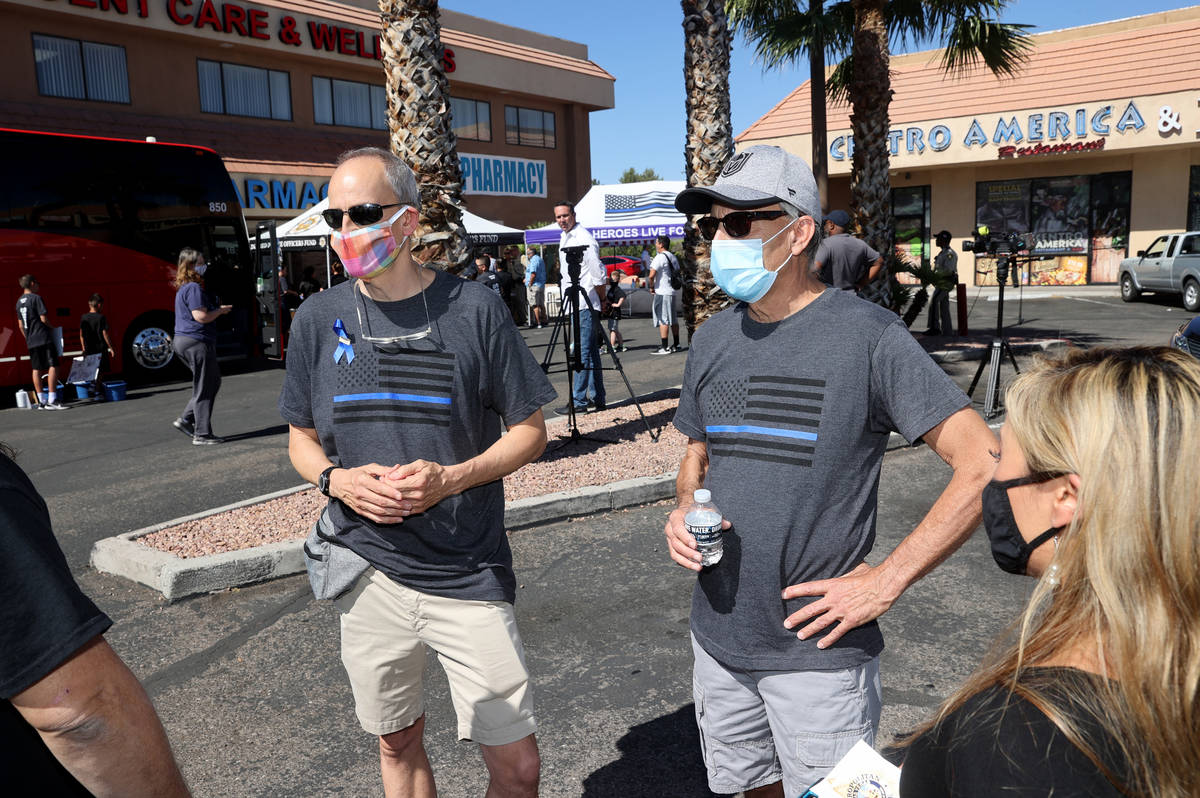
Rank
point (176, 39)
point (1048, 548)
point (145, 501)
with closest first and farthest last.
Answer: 1. point (1048, 548)
2. point (145, 501)
3. point (176, 39)

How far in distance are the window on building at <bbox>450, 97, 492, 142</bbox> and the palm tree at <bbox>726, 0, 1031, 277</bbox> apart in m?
17.4

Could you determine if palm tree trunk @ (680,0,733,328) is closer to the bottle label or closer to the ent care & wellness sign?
the bottle label

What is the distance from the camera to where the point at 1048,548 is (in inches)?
55.6

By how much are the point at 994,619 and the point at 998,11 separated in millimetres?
13978

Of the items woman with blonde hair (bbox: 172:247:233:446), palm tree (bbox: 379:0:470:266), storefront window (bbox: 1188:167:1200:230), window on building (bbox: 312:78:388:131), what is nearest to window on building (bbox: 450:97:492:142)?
window on building (bbox: 312:78:388:131)

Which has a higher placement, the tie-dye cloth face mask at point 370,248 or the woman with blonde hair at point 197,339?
the tie-dye cloth face mask at point 370,248

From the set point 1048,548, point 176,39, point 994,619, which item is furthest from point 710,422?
point 176,39

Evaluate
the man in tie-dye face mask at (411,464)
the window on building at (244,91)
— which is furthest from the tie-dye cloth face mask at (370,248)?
the window on building at (244,91)

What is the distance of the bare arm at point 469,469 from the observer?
7.73ft

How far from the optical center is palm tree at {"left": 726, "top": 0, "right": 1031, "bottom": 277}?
1370 centimetres

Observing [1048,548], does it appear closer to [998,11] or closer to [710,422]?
[710,422]

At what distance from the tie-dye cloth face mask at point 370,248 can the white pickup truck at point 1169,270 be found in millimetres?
22659

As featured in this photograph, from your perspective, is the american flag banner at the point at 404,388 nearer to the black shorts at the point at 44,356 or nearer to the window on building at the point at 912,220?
the black shorts at the point at 44,356

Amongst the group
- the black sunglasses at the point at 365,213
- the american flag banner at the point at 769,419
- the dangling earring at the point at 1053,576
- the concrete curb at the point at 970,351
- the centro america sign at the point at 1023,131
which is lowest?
the concrete curb at the point at 970,351
